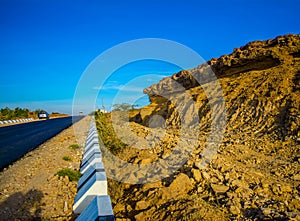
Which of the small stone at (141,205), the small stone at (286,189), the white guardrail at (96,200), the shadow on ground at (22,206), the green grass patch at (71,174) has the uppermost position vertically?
the white guardrail at (96,200)

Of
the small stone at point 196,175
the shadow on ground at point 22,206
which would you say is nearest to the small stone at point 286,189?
the small stone at point 196,175

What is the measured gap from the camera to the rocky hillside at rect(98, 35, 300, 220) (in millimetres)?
5016

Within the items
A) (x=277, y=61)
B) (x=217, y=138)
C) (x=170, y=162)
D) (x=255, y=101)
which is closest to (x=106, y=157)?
(x=170, y=162)

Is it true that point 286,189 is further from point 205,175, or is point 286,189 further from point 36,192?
point 36,192

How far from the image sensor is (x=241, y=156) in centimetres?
852

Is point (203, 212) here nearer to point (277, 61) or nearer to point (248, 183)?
point (248, 183)

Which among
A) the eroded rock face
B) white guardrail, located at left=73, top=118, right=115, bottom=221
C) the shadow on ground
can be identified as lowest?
the shadow on ground

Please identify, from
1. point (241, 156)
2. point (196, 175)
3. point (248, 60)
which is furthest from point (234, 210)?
point (248, 60)

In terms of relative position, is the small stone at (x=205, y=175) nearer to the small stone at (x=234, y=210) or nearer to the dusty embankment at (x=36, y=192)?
the small stone at (x=234, y=210)

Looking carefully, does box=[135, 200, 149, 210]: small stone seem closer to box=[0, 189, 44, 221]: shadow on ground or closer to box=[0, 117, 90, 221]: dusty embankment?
box=[0, 117, 90, 221]: dusty embankment

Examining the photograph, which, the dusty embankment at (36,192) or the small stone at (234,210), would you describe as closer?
the small stone at (234,210)

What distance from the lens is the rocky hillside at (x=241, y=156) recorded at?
5.02 m

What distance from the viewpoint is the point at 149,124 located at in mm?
20750

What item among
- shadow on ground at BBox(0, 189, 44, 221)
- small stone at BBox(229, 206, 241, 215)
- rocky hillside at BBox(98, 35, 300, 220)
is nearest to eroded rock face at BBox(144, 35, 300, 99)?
rocky hillside at BBox(98, 35, 300, 220)
